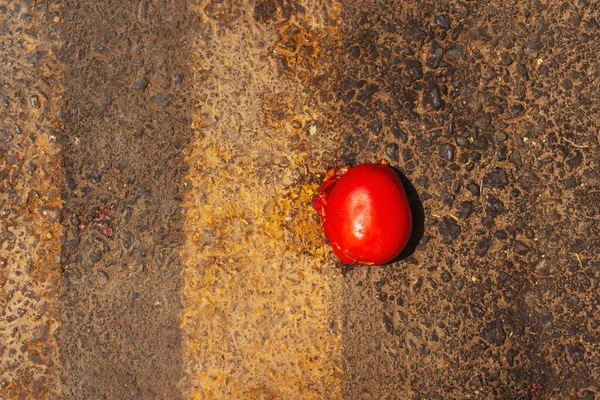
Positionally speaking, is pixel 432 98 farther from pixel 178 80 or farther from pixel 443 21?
pixel 178 80

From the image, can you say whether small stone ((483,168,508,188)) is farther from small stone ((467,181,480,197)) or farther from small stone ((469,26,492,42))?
small stone ((469,26,492,42))

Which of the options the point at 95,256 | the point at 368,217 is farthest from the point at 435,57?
the point at 95,256

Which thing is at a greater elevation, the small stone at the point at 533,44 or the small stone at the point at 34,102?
the small stone at the point at 533,44

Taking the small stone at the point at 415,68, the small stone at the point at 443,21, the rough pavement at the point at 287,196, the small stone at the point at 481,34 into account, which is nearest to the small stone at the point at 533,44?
the rough pavement at the point at 287,196

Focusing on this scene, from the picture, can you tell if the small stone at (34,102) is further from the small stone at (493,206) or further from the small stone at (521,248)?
the small stone at (521,248)

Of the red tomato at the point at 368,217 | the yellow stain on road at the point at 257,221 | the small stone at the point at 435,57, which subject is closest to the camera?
the red tomato at the point at 368,217

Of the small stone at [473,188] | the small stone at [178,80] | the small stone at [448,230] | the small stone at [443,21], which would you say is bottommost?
the small stone at [448,230]
